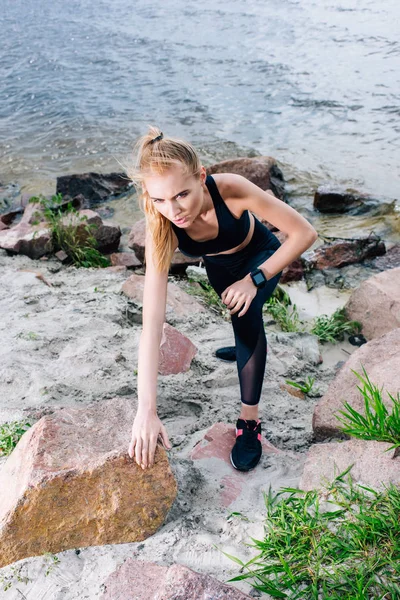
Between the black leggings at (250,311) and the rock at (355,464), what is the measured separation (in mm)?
551

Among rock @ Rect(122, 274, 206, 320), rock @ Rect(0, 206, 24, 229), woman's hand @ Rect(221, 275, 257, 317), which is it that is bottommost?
rock @ Rect(0, 206, 24, 229)

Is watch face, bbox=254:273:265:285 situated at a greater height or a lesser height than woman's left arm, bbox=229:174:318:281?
lesser

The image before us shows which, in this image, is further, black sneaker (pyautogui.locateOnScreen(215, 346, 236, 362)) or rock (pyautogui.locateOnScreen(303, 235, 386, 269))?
rock (pyautogui.locateOnScreen(303, 235, 386, 269))

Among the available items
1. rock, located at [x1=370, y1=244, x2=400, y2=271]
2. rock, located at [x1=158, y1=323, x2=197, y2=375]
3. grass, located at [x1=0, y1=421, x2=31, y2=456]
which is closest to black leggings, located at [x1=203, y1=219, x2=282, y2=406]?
rock, located at [x1=158, y1=323, x2=197, y2=375]

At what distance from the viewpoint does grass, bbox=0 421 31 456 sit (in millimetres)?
2631

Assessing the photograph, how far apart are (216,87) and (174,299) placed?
904 centimetres

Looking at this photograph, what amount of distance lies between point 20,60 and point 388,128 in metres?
10.6

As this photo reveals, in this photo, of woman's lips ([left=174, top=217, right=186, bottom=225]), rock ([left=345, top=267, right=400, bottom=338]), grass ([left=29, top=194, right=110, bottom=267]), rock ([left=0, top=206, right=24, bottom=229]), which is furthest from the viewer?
rock ([left=0, top=206, right=24, bottom=229])

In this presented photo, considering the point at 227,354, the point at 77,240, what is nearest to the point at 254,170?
the point at 77,240

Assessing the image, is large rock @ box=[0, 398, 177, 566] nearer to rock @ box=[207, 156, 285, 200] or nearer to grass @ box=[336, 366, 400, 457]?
grass @ box=[336, 366, 400, 457]

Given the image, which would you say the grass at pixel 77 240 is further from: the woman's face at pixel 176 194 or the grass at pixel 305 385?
the woman's face at pixel 176 194

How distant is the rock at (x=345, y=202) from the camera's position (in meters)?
6.84

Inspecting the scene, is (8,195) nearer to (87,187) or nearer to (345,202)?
(87,187)

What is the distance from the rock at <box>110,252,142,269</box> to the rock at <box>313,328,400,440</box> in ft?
9.47
